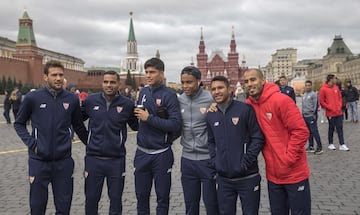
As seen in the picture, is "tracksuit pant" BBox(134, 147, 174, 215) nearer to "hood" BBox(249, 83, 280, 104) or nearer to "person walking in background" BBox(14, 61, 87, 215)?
"person walking in background" BBox(14, 61, 87, 215)

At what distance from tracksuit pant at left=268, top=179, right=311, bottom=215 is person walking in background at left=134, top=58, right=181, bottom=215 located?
1.12m

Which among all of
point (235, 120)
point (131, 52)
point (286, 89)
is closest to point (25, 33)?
point (131, 52)

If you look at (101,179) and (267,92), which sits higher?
(267,92)

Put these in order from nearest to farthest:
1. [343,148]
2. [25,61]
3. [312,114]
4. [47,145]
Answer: [47,145] < [312,114] < [343,148] < [25,61]

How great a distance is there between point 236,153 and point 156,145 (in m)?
0.91

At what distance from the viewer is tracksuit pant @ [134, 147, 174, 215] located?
392cm

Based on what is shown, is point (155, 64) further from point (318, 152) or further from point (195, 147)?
point (318, 152)

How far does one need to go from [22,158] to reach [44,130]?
5645 millimetres

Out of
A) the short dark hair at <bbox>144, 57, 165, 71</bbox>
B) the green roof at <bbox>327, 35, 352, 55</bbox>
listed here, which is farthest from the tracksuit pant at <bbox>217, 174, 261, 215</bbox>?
the green roof at <bbox>327, 35, 352, 55</bbox>

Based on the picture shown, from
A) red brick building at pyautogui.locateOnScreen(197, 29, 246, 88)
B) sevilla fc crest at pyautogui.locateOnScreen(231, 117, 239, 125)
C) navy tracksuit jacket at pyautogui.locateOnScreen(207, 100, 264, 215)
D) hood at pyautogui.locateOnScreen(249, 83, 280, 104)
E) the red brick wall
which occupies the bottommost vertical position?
navy tracksuit jacket at pyautogui.locateOnScreen(207, 100, 264, 215)

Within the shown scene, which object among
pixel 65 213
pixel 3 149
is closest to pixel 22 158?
pixel 3 149

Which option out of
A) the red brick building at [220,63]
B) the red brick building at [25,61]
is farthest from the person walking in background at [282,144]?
the red brick building at [220,63]

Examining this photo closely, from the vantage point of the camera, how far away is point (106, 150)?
3.94 m

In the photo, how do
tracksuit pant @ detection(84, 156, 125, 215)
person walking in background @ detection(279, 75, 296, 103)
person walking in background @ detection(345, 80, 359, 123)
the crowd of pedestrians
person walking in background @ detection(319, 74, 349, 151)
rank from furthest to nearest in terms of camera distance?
person walking in background @ detection(345, 80, 359, 123)
person walking in background @ detection(319, 74, 349, 151)
person walking in background @ detection(279, 75, 296, 103)
tracksuit pant @ detection(84, 156, 125, 215)
the crowd of pedestrians
